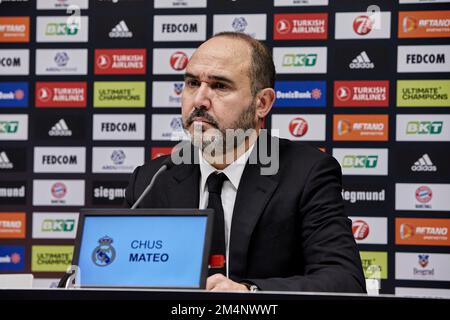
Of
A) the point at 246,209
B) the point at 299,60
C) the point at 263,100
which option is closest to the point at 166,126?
the point at 299,60

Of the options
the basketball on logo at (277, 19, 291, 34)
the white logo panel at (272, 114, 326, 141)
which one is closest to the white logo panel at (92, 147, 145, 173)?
the white logo panel at (272, 114, 326, 141)

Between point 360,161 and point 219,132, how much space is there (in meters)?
2.02

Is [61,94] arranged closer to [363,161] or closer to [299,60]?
[299,60]

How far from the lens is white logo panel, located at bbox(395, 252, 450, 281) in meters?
3.76

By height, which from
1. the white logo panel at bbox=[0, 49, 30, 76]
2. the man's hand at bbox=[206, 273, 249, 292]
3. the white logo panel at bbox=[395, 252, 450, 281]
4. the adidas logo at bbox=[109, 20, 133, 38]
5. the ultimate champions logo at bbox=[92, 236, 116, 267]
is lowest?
the white logo panel at bbox=[395, 252, 450, 281]

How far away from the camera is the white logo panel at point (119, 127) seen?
13.3ft

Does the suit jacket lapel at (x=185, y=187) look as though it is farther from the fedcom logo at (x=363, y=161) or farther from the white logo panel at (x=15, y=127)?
the white logo panel at (x=15, y=127)

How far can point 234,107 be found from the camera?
2.06 meters

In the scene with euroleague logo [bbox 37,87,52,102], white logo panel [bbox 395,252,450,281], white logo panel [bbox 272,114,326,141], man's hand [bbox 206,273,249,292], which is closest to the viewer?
man's hand [bbox 206,273,249,292]

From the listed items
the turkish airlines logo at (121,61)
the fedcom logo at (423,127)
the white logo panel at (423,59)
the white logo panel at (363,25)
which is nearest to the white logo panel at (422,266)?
the fedcom logo at (423,127)

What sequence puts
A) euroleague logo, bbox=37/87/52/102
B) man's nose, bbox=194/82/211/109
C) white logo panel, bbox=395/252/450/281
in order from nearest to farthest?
1. man's nose, bbox=194/82/211/109
2. white logo panel, bbox=395/252/450/281
3. euroleague logo, bbox=37/87/52/102

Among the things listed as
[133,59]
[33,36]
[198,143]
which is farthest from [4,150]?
[198,143]

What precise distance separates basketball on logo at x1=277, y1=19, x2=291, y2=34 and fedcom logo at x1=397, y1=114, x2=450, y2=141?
917 mm

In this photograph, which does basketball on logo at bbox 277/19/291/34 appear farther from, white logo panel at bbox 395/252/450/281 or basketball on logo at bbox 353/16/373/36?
white logo panel at bbox 395/252/450/281
